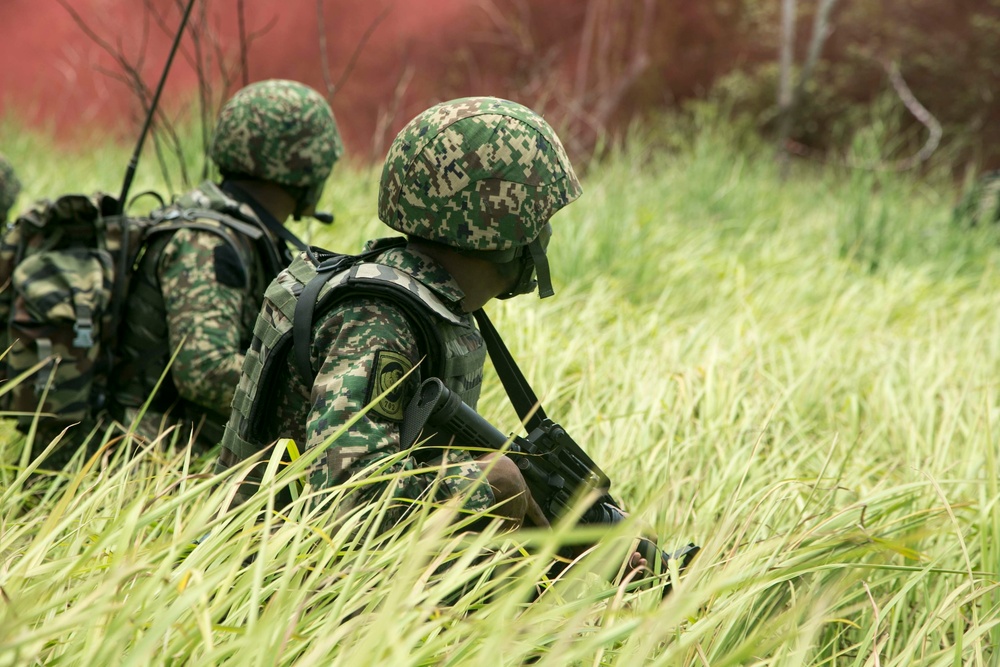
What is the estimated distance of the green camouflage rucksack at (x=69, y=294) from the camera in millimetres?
2199

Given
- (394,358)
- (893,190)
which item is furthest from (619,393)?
(893,190)

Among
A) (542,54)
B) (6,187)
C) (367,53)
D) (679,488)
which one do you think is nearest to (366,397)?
(679,488)

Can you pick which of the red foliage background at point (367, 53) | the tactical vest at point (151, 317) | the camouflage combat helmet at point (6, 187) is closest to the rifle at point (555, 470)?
the tactical vest at point (151, 317)

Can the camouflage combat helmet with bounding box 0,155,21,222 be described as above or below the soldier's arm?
above

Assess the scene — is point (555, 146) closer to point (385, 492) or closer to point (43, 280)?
point (385, 492)

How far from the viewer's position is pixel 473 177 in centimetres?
155

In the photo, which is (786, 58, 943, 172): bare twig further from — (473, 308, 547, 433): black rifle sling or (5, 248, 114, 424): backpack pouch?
(5, 248, 114, 424): backpack pouch

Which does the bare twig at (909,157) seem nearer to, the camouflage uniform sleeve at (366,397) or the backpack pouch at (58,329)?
the backpack pouch at (58,329)

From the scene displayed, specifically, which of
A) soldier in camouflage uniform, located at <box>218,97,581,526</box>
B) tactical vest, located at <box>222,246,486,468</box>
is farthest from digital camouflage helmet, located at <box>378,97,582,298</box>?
tactical vest, located at <box>222,246,486,468</box>

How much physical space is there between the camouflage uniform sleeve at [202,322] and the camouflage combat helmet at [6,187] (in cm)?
125

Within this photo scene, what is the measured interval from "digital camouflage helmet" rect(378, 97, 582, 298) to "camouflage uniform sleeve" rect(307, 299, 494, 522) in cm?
21

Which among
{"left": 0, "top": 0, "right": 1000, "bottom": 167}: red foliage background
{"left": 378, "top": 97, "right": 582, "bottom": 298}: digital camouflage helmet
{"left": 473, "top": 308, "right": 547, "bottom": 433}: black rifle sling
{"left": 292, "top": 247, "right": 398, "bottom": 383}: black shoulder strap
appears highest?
{"left": 0, "top": 0, "right": 1000, "bottom": 167}: red foliage background

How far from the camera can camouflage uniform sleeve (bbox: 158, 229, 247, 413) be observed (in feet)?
7.07

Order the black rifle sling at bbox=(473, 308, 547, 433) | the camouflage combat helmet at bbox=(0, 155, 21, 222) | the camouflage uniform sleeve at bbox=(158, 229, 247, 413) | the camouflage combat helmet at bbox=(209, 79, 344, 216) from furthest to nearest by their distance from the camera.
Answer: the camouflage combat helmet at bbox=(0, 155, 21, 222), the camouflage combat helmet at bbox=(209, 79, 344, 216), the camouflage uniform sleeve at bbox=(158, 229, 247, 413), the black rifle sling at bbox=(473, 308, 547, 433)
